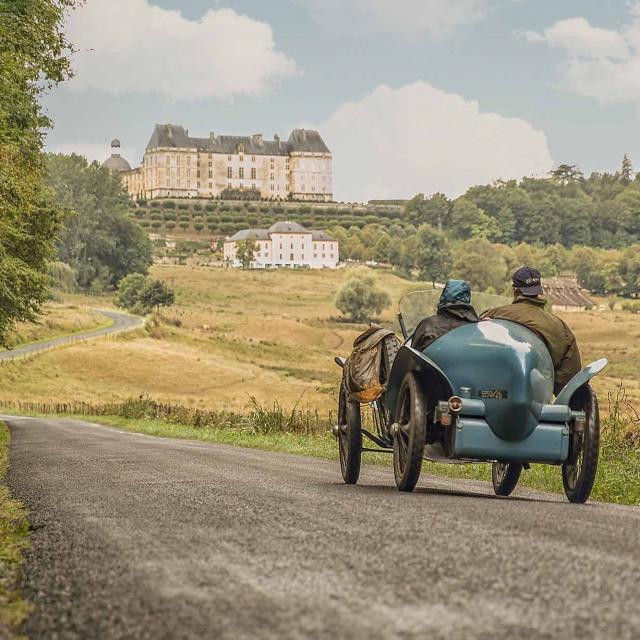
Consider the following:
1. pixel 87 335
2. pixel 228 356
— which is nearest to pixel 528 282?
pixel 87 335

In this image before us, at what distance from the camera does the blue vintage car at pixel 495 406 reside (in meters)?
9.78

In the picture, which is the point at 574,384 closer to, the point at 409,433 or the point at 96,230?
the point at 409,433

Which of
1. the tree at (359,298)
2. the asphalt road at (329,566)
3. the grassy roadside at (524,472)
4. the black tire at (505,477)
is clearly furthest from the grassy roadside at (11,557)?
the tree at (359,298)

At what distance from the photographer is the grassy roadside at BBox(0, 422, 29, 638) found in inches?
209

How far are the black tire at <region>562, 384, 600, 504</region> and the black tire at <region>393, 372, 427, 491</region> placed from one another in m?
1.42

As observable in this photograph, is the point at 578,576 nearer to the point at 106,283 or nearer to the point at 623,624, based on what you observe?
the point at 623,624

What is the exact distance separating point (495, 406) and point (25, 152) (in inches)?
1017

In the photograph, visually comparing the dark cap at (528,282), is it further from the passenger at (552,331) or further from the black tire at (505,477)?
the black tire at (505,477)

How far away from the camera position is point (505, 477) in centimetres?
1208

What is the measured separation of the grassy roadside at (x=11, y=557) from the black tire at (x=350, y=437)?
3495 mm

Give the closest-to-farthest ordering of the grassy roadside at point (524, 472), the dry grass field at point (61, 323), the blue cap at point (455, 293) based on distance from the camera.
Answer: the blue cap at point (455, 293) < the grassy roadside at point (524, 472) < the dry grass field at point (61, 323)

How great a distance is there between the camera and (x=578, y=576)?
17.7ft

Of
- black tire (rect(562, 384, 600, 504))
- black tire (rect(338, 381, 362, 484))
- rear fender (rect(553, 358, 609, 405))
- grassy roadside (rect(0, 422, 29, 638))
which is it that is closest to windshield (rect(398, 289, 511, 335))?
black tire (rect(338, 381, 362, 484))

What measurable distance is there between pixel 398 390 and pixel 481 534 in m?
4.13
